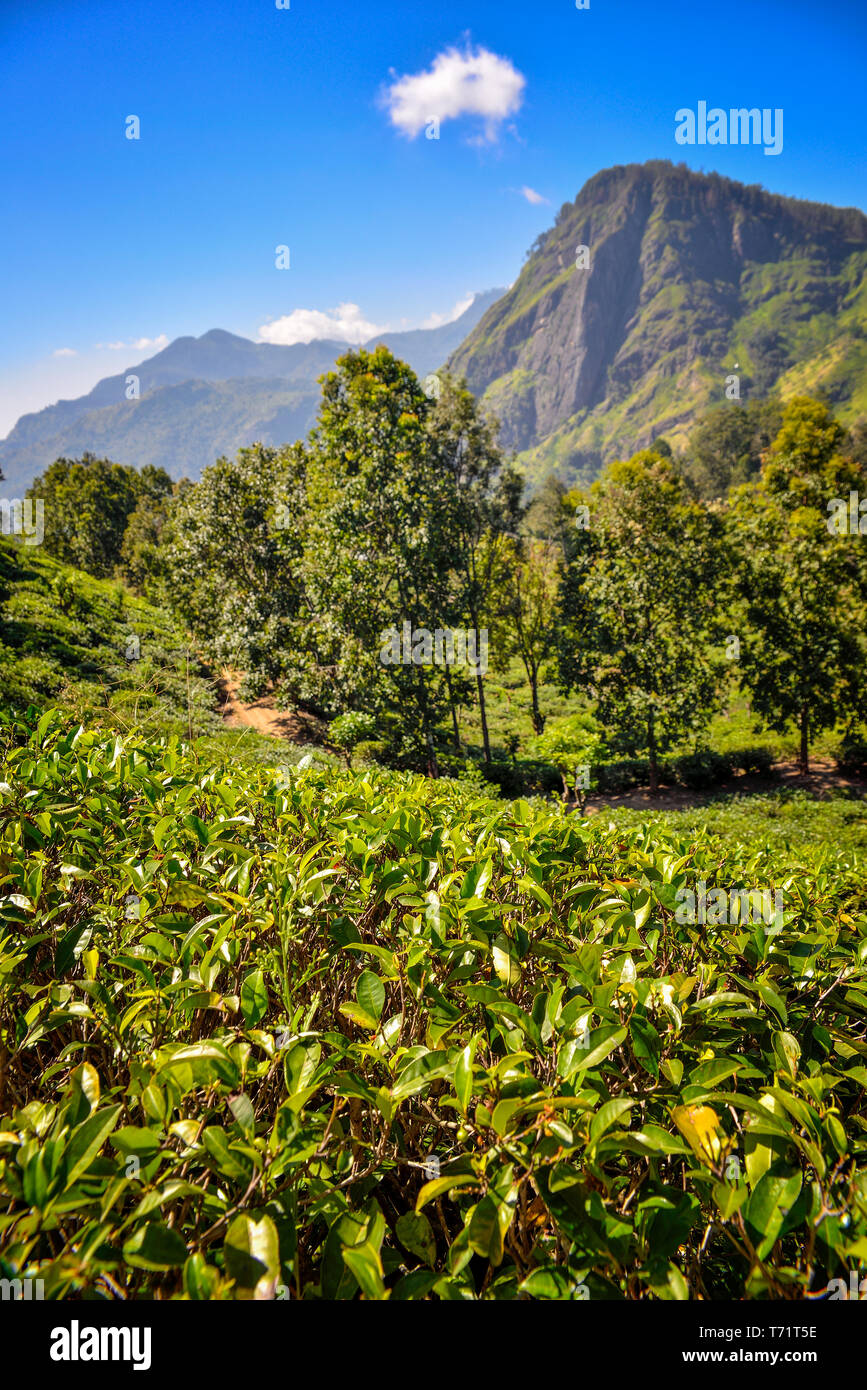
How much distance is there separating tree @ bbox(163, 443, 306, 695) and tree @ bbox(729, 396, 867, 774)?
516 inches

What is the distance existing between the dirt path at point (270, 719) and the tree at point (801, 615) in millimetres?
13334

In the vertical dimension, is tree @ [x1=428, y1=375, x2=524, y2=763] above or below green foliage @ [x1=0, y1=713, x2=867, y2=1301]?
above

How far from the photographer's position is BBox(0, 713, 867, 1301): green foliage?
1001 millimetres

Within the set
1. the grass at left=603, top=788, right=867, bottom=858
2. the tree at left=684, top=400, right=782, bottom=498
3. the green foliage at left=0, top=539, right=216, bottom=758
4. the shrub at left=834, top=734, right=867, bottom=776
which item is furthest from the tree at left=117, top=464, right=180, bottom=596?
the tree at left=684, top=400, right=782, bottom=498

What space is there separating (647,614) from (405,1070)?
→ 625 inches

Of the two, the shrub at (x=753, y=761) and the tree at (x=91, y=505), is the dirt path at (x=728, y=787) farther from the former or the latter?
the tree at (x=91, y=505)

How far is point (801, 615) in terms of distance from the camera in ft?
50.0

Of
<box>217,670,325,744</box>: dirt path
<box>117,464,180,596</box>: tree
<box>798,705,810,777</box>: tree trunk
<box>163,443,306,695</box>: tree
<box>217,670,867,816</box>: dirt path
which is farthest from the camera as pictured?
<box>117,464,180,596</box>: tree

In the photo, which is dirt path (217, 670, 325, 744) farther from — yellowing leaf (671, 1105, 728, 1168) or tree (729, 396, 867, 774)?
yellowing leaf (671, 1105, 728, 1168)

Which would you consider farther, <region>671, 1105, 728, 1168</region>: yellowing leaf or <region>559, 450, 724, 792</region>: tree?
<region>559, 450, 724, 792</region>: tree

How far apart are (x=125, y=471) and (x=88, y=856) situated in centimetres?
7491

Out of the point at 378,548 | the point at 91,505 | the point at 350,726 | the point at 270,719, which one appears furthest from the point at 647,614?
the point at 91,505

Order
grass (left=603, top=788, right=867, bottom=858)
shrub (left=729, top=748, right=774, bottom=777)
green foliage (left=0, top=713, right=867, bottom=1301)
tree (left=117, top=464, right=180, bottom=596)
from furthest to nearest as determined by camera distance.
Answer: tree (left=117, top=464, right=180, bottom=596) → shrub (left=729, top=748, right=774, bottom=777) → grass (left=603, top=788, right=867, bottom=858) → green foliage (left=0, top=713, right=867, bottom=1301)
